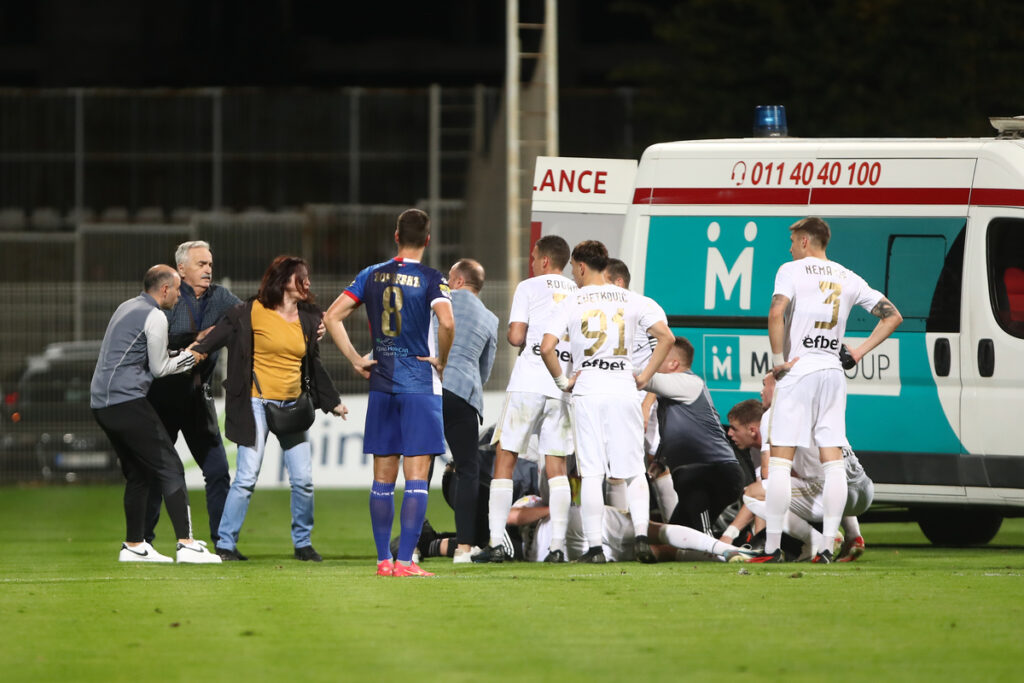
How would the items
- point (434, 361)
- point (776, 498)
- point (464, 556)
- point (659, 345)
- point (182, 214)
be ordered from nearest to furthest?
point (434, 361) → point (659, 345) → point (776, 498) → point (464, 556) → point (182, 214)

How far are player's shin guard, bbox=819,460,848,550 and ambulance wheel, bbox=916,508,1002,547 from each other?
3.07 m

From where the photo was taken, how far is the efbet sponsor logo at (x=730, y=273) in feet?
39.6

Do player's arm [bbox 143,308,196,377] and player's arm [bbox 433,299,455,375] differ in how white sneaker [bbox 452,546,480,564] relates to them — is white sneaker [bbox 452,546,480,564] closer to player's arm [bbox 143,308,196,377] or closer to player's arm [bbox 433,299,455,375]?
player's arm [bbox 433,299,455,375]

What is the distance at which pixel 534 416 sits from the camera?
10398 millimetres

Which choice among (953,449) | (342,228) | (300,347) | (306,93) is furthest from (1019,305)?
(306,93)

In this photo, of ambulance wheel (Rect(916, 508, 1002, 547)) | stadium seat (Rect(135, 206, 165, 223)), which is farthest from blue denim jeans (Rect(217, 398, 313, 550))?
stadium seat (Rect(135, 206, 165, 223))

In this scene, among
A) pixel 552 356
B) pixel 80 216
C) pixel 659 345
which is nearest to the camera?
pixel 552 356

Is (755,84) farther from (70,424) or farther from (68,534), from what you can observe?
(68,534)

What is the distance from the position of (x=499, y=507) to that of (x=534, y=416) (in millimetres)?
551

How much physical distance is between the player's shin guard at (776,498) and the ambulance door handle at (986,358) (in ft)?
6.15

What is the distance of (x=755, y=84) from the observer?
28.2m

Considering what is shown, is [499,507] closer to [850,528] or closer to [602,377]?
[602,377]

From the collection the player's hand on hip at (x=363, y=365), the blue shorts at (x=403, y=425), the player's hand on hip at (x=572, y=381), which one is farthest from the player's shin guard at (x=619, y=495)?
the player's hand on hip at (x=363, y=365)

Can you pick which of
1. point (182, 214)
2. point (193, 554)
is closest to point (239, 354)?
point (193, 554)
